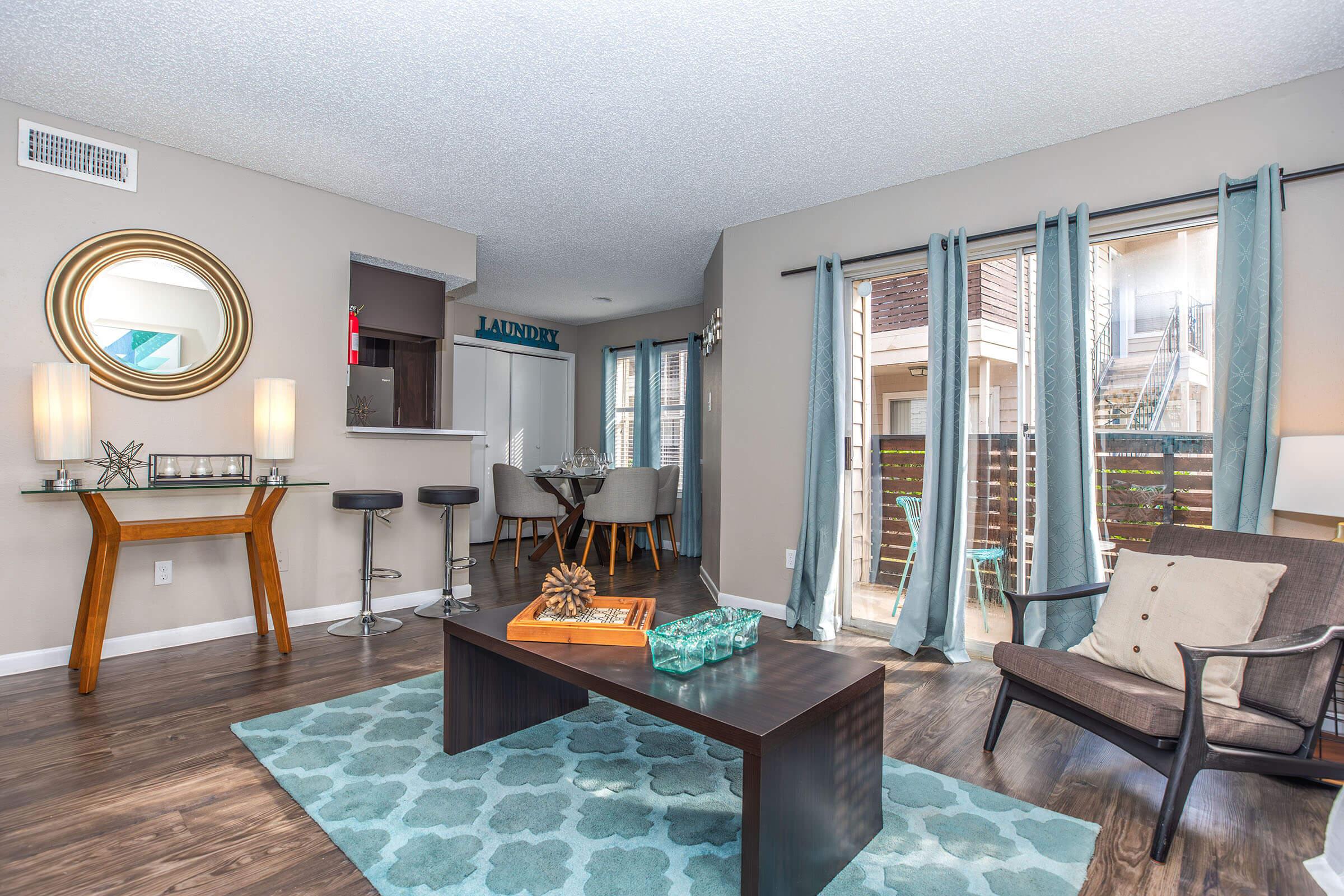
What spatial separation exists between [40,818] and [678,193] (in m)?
3.66

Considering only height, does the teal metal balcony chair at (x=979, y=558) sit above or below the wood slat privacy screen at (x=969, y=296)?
below

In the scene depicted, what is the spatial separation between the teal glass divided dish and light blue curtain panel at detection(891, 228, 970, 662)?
1725 mm

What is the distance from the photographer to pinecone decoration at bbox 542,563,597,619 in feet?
6.99

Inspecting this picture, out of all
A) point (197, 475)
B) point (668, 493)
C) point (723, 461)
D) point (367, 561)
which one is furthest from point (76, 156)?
point (668, 493)

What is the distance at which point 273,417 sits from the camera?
11.2 ft

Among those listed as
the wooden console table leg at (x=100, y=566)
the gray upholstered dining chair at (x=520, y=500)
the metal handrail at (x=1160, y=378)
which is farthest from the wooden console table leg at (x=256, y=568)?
the metal handrail at (x=1160, y=378)

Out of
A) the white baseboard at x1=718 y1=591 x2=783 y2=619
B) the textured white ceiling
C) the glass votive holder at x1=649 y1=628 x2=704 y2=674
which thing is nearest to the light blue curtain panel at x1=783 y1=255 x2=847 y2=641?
the white baseboard at x1=718 y1=591 x2=783 y2=619

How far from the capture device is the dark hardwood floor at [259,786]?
158 cm

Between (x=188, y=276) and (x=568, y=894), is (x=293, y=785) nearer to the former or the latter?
(x=568, y=894)

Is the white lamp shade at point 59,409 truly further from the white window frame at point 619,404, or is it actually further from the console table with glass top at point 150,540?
the white window frame at point 619,404

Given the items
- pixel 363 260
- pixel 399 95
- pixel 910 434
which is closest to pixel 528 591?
pixel 363 260

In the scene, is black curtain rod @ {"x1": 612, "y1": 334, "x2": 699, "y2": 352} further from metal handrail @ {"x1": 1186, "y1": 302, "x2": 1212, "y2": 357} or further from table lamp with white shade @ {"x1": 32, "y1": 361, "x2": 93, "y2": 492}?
table lamp with white shade @ {"x1": 32, "y1": 361, "x2": 93, "y2": 492}

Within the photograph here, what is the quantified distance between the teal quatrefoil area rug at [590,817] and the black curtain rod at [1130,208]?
99.2 inches

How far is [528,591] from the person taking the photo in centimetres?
463
